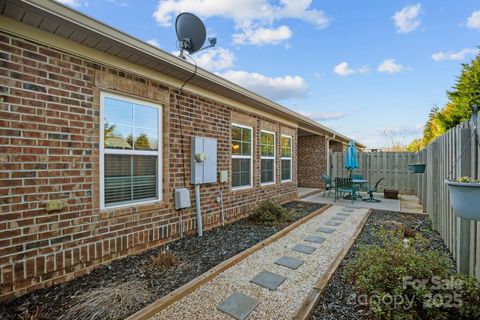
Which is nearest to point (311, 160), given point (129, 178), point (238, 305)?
point (129, 178)

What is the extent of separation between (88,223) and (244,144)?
431 cm

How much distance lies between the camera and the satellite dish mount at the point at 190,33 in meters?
4.88

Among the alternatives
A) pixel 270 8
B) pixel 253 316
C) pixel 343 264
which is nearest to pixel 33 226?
pixel 253 316

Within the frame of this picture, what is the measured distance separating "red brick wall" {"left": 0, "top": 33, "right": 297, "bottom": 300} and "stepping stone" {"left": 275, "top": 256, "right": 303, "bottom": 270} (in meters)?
2.17

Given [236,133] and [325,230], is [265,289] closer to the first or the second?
[325,230]

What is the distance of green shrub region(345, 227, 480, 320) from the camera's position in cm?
189

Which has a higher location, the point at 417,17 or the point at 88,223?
the point at 417,17

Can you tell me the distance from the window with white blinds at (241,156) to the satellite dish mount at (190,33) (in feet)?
6.92

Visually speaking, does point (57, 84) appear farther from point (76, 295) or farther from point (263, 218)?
point (263, 218)

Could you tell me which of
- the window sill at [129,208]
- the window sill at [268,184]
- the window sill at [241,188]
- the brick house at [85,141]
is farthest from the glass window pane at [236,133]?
the window sill at [129,208]

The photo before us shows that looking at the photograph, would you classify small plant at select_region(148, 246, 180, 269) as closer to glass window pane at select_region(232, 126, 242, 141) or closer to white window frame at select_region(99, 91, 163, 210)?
white window frame at select_region(99, 91, 163, 210)

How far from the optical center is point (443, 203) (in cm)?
432

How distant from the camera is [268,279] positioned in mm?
3002

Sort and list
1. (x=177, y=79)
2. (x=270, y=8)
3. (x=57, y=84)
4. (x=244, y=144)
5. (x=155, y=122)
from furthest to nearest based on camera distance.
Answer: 1. (x=270, y=8)
2. (x=244, y=144)
3. (x=177, y=79)
4. (x=155, y=122)
5. (x=57, y=84)
